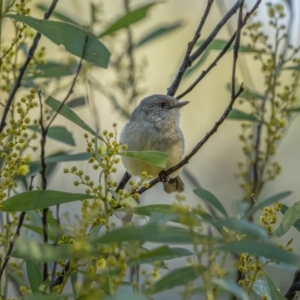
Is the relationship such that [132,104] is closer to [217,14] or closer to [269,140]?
[269,140]

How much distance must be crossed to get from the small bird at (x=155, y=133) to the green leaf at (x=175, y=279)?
2327mm

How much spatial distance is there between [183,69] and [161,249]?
5.52ft

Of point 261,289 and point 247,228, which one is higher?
point 247,228

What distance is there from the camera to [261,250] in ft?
5.11

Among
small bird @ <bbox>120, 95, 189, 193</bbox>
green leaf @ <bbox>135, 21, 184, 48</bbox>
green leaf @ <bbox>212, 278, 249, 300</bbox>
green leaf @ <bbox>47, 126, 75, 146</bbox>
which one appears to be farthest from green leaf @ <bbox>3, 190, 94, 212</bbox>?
green leaf @ <bbox>135, 21, 184, 48</bbox>

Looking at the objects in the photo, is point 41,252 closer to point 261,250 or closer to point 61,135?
point 261,250

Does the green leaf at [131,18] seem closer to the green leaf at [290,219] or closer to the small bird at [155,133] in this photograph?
the green leaf at [290,219]

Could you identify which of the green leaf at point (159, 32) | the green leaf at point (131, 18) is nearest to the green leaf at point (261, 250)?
the green leaf at point (131, 18)

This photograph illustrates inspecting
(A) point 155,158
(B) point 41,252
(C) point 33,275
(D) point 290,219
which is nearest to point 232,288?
(B) point 41,252

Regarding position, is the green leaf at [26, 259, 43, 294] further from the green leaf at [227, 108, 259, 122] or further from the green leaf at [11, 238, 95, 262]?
the green leaf at [227, 108, 259, 122]

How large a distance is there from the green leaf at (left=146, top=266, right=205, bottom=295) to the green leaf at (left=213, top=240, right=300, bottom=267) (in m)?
0.10

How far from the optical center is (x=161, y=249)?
155cm

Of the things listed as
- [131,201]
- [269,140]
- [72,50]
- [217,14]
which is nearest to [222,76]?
[217,14]

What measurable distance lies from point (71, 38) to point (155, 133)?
1978mm
